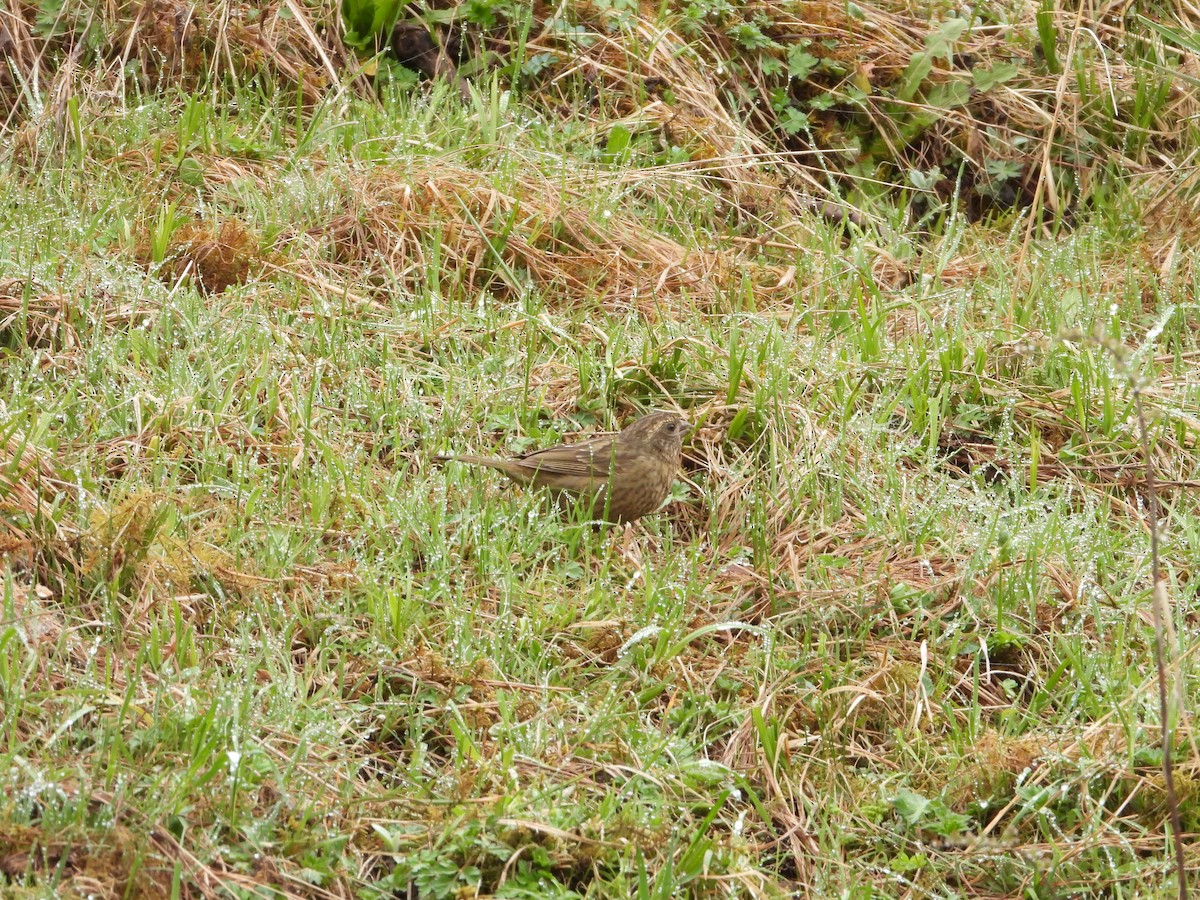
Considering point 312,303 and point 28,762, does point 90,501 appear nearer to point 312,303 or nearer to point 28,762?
point 28,762

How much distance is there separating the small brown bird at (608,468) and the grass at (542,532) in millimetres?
108

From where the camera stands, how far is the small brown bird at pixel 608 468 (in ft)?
16.7

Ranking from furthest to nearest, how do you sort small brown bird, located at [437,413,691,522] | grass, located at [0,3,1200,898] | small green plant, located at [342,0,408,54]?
1. small green plant, located at [342,0,408,54]
2. small brown bird, located at [437,413,691,522]
3. grass, located at [0,3,1200,898]

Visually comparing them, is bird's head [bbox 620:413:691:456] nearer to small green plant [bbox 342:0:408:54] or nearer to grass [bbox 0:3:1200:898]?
grass [bbox 0:3:1200:898]

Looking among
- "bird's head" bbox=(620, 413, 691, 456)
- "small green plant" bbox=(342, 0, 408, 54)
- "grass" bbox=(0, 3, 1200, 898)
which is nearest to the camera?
"grass" bbox=(0, 3, 1200, 898)

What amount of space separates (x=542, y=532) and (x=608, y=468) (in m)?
0.36

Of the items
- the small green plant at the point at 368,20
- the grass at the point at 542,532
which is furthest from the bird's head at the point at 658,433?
the small green plant at the point at 368,20

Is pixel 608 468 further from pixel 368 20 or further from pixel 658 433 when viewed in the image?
pixel 368 20

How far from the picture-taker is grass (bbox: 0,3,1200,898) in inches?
143

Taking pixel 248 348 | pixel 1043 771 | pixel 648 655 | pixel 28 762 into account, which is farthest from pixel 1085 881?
pixel 248 348

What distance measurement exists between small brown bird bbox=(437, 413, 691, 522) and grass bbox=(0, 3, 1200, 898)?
Answer: 0.11 metres

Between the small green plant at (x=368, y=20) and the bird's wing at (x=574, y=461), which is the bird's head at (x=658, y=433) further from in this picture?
the small green plant at (x=368, y=20)

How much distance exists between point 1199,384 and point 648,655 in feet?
9.13

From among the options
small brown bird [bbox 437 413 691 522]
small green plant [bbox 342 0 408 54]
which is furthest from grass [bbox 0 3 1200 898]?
small green plant [bbox 342 0 408 54]
